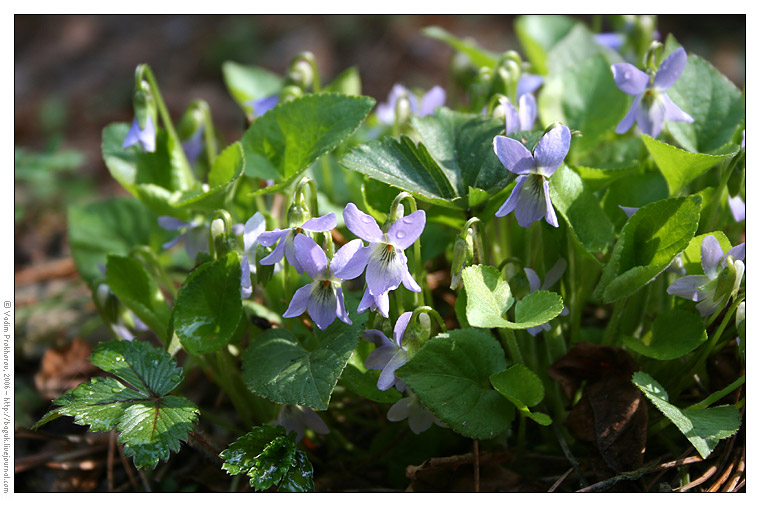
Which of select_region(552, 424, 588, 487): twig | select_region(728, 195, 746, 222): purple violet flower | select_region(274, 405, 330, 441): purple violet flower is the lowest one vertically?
select_region(552, 424, 588, 487): twig

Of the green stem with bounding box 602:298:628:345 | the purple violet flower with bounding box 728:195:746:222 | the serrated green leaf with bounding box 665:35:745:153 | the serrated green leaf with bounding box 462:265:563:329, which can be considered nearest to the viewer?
the serrated green leaf with bounding box 462:265:563:329

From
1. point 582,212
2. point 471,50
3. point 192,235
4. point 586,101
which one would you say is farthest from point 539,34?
point 192,235

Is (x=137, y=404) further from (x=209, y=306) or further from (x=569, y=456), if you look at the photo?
(x=569, y=456)

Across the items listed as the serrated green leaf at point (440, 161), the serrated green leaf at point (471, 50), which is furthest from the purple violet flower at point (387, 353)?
the serrated green leaf at point (471, 50)

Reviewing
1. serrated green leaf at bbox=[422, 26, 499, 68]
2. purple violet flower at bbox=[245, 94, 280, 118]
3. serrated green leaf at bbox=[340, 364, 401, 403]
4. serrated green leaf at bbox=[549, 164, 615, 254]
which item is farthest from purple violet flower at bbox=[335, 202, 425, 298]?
serrated green leaf at bbox=[422, 26, 499, 68]

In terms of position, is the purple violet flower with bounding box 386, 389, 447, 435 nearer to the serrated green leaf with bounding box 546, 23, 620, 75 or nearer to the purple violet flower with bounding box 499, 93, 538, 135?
the purple violet flower with bounding box 499, 93, 538, 135

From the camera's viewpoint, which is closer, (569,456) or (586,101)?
(569,456)
